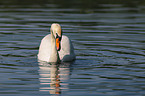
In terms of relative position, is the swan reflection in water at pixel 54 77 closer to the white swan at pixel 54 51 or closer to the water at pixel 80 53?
the water at pixel 80 53

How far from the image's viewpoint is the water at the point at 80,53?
11.8m

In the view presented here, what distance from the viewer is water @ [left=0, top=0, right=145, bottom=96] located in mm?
11844

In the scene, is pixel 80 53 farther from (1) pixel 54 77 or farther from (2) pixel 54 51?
(1) pixel 54 77

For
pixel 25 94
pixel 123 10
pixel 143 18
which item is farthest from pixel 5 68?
pixel 123 10

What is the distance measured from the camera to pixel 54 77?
515 inches

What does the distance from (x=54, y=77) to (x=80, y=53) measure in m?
3.94

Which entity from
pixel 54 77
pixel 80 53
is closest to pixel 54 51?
pixel 80 53

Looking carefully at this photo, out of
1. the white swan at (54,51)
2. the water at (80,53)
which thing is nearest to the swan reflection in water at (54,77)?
the water at (80,53)

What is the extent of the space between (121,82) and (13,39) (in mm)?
8477

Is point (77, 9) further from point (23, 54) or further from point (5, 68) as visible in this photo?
point (5, 68)

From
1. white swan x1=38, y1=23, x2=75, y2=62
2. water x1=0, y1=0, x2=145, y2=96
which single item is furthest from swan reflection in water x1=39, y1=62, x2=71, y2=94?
white swan x1=38, y1=23, x2=75, y2=62

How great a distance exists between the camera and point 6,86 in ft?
39.3

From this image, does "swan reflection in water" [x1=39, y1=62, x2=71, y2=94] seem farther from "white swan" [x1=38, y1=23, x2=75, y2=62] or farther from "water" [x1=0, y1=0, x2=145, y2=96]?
"white swan" [x1=38, y1=23, x2=75, y2=62]

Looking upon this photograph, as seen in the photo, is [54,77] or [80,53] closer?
[54,77]
